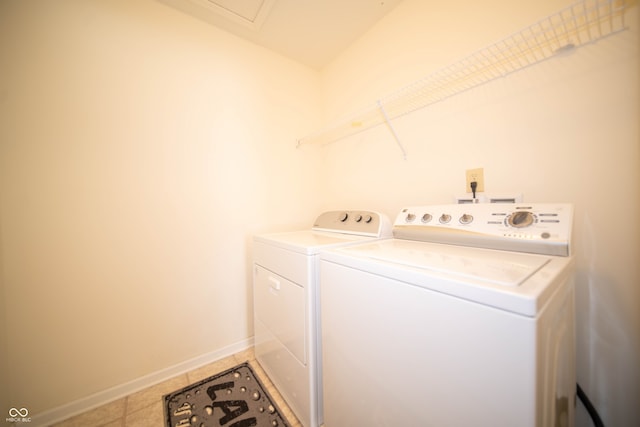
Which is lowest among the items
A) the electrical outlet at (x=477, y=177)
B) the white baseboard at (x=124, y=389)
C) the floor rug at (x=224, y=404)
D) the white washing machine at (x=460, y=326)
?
the floor rug at (x=224, y=404)

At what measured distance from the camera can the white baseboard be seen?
1128 mm

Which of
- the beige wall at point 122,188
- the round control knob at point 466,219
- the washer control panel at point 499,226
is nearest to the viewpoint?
the washer control panel at point 499,226

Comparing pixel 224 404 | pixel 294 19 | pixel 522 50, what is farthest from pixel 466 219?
pixel 294 19

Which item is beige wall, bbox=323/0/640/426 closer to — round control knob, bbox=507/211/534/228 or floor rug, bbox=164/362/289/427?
round control knob, bbox=507/211/534/228

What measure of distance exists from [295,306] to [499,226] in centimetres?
93

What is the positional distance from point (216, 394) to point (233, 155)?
59.6 inches

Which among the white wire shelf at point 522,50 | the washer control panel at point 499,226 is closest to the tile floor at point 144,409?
the washer control panel at point 499,226

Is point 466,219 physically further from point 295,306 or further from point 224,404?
point 224,404

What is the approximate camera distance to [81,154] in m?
1.20

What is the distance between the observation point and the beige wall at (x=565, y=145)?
0.79m

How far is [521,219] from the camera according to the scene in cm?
83

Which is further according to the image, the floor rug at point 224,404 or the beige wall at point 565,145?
the floor rug at point 224,404

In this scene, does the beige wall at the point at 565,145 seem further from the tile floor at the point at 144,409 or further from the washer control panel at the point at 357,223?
the tile floor at the point at 144,409

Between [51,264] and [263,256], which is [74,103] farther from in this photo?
[263,256]
